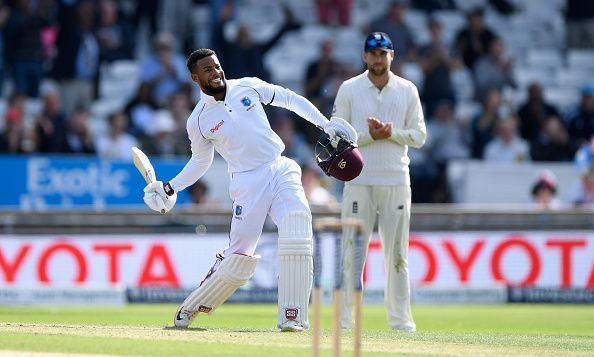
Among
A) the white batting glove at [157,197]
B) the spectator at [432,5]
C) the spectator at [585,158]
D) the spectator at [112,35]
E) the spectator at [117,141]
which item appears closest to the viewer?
the white batting glove at [157,197]

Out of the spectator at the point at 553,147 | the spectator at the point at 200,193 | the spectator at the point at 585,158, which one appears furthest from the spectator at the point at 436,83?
the spectator at the point at 200,193

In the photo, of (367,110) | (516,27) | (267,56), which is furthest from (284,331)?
(516,27)

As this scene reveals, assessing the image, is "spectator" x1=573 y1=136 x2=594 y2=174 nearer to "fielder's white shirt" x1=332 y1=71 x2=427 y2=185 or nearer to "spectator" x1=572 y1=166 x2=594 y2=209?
"spectator" x1=572 y1=166 x2=594 y2=209

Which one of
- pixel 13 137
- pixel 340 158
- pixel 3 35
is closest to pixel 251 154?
pixel 340 158

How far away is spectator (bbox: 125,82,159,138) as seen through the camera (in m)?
17.2

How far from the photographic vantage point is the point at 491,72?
744 inches

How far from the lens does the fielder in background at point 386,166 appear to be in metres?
9.44

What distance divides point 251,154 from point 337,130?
590mm

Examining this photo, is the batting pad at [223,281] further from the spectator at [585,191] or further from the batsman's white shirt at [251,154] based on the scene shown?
the spectator at [585,191]

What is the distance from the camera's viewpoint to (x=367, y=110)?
954 centimetres

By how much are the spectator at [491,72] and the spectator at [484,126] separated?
1.13 metres

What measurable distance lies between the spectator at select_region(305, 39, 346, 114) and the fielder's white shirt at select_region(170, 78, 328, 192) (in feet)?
28.9

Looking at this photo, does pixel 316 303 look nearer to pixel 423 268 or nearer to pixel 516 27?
pixel 423 268

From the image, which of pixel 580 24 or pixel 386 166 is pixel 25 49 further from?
pixel 386 166
